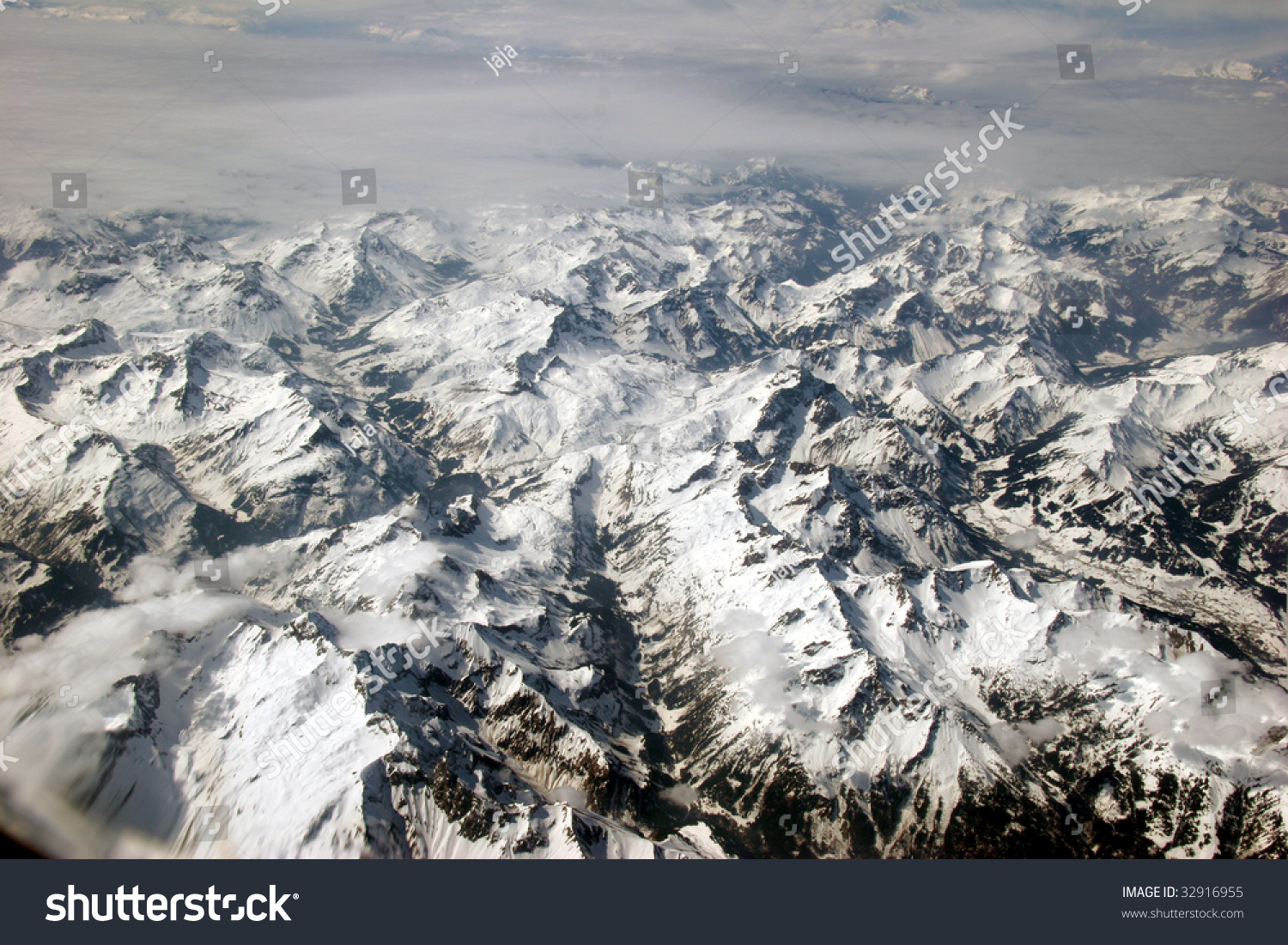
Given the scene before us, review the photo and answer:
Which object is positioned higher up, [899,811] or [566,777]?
[566,777]

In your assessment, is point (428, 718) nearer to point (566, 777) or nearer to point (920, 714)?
point (566, 777)

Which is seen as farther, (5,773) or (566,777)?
(566,777)
